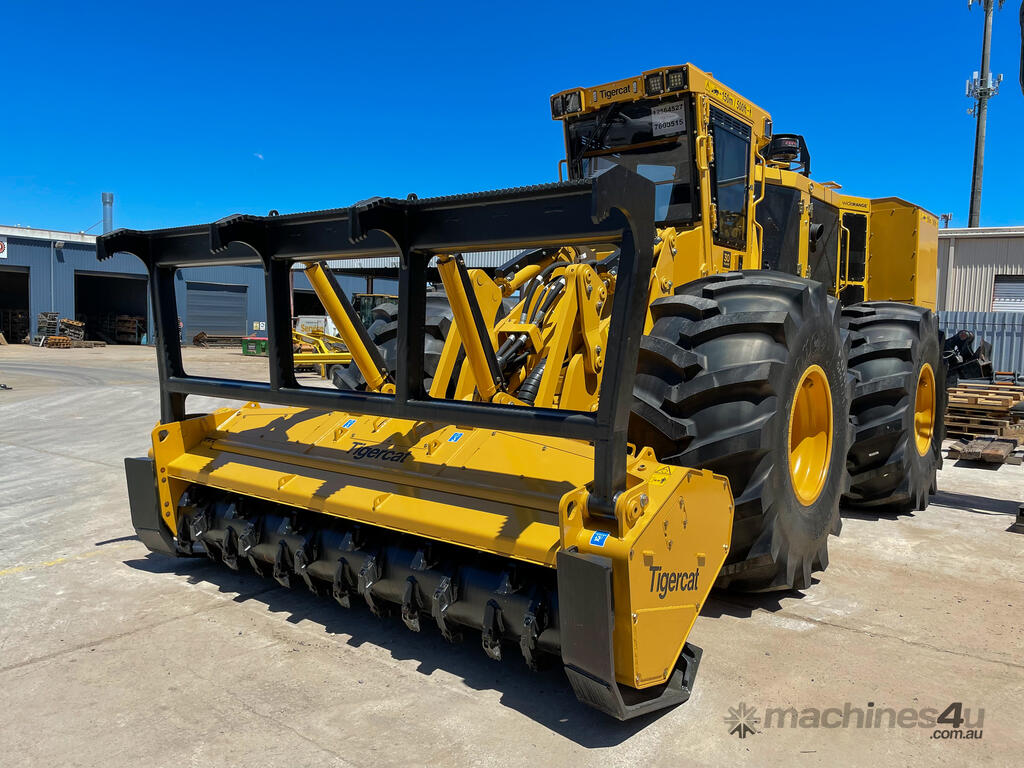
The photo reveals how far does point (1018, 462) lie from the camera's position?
334 inches

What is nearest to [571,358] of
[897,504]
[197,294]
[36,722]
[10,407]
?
[36,722]

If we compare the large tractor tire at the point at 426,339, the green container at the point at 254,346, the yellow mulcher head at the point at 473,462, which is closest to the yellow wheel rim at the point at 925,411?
the yellow mulcher head at the point at 473,462

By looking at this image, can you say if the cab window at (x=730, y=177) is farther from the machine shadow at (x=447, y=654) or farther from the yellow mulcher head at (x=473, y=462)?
the machine shadow at (x=447, y=654)

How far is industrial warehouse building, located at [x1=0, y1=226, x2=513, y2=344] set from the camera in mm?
34531

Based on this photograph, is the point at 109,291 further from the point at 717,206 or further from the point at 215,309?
the point at 717,206

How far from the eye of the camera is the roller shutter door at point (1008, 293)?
2299 cm

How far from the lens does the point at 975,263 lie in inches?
918

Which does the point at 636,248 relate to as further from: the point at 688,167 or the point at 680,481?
the point at 688,167

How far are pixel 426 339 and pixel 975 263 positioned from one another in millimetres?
23246

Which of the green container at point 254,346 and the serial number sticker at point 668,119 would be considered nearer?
the serial number sticker at point 668,119

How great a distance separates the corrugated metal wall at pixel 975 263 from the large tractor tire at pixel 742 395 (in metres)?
23.2

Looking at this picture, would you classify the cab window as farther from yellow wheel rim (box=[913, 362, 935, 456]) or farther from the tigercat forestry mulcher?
yellow wheel rim (box=[913, 362, 935, 456])

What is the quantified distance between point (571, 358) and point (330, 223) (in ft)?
4.44

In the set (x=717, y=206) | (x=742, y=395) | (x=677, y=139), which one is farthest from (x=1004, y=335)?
(x=742, y=395)
